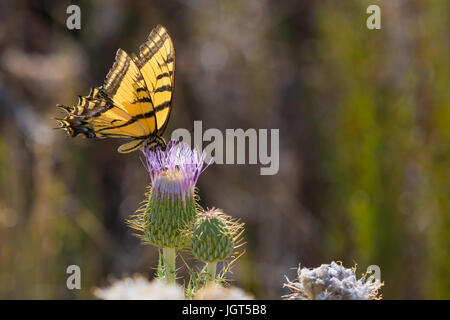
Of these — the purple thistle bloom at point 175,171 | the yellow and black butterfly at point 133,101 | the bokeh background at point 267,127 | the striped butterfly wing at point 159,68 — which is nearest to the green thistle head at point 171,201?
the purple thistle bloom at point 175,171

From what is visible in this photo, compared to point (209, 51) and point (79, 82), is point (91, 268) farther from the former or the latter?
point (209, 51)

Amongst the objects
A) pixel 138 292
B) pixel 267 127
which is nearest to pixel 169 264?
pixel 138 292

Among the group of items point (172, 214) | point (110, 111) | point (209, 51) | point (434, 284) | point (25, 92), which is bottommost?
point (434, 284)

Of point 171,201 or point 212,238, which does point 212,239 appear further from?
point 171,201

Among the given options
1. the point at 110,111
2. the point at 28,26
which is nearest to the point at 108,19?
the point at 28,26

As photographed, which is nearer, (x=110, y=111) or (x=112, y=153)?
(x=110, y=111)
